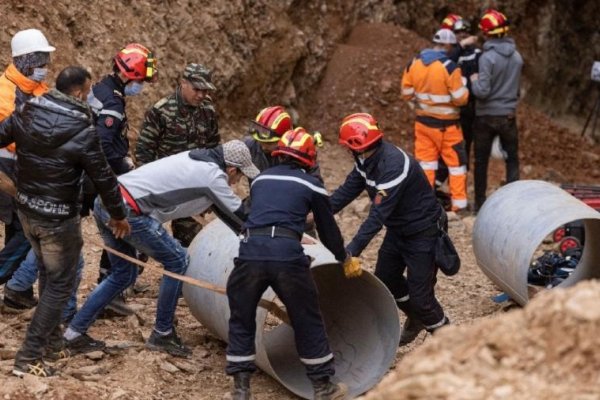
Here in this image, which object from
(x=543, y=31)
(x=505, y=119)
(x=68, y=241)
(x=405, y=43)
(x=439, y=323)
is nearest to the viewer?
(x=68, y=241)

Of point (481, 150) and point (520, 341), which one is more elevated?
point (520, 341)

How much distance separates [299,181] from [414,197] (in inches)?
52.8

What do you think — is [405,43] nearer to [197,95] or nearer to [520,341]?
[197,95]

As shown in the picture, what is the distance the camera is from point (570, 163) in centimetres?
1639

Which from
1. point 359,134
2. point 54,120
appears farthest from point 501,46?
point 54,120

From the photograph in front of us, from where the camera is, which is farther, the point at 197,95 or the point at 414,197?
the point at 197,95

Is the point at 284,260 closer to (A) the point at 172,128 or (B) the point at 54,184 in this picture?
(B) the point at 54,184

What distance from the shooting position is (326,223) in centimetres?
681

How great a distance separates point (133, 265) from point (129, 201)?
61cm

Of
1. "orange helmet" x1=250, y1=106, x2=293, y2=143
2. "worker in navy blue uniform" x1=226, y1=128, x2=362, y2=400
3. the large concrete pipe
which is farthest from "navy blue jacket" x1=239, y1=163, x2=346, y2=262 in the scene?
the large concrete pipe

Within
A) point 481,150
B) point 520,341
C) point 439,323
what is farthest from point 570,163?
point 520,341

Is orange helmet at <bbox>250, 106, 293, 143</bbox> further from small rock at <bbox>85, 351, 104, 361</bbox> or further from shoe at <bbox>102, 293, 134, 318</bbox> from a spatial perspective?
small rock at <bbox>85, 351, 104, 361</bbox>

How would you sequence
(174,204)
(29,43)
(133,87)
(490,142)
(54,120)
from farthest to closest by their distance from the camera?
1. (490,142)
2. (133,87)
3. (29,43)
4. (174,204)
5. (54,120)

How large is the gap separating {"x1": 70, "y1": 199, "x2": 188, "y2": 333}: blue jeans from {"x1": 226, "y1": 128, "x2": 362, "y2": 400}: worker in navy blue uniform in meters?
0.82
